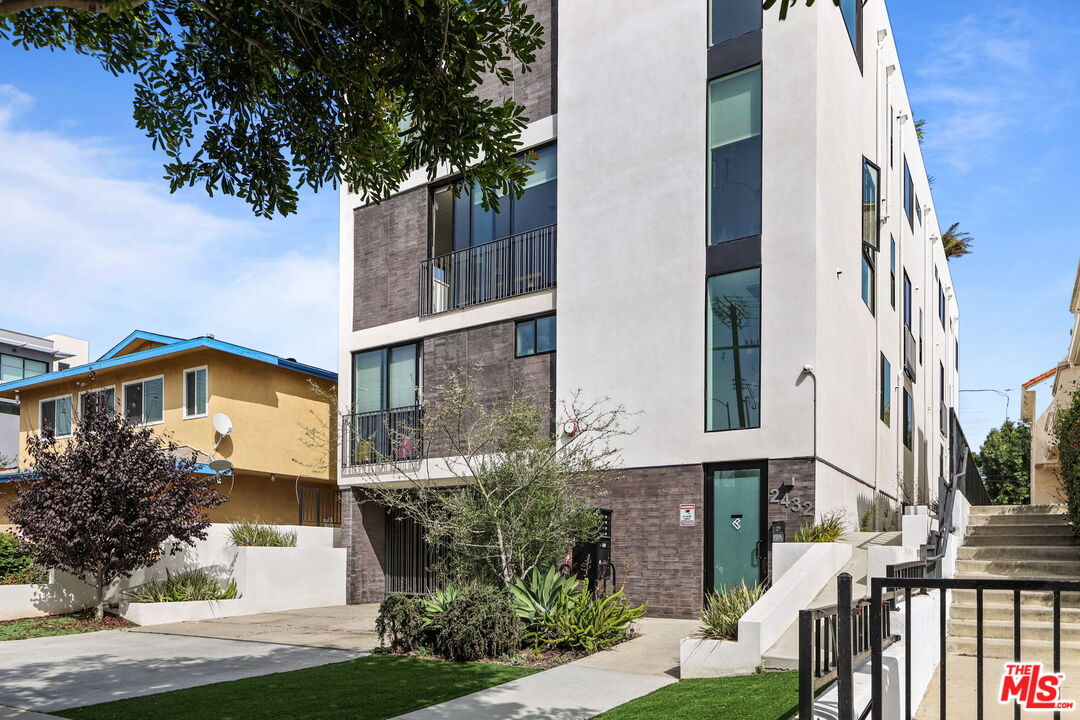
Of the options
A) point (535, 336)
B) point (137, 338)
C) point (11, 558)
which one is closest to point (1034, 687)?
point (535, 336)

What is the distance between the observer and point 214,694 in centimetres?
1002

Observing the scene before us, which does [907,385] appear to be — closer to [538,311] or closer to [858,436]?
[858,436]

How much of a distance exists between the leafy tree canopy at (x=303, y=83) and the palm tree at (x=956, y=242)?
3638cm

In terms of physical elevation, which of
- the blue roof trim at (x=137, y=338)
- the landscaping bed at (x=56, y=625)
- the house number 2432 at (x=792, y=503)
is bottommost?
the landscaping bed at (x=56, y=625)

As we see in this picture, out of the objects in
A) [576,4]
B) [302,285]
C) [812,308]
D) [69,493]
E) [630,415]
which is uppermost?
[576,4]

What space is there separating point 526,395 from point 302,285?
24.0ft

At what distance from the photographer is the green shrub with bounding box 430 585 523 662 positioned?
11.8 meters

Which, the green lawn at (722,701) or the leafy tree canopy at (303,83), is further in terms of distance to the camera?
the green lawn at (722,701)

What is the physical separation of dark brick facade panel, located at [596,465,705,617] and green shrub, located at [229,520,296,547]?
8.03 m

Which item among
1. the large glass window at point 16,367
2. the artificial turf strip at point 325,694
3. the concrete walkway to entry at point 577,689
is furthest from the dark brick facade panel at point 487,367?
the large glass window at point 16,367

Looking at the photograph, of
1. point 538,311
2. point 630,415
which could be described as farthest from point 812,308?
point 538,311

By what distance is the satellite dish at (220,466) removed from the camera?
21078mm

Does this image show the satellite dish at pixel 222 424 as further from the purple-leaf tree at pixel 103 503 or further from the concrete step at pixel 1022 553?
the concrete step at pixel 1022 553

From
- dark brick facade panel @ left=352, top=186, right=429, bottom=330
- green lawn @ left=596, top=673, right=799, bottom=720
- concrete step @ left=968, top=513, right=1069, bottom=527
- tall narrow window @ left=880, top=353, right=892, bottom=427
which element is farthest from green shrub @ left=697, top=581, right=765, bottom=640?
dark brick facade panel @ left=352, top=186, right=429, bottom=330
